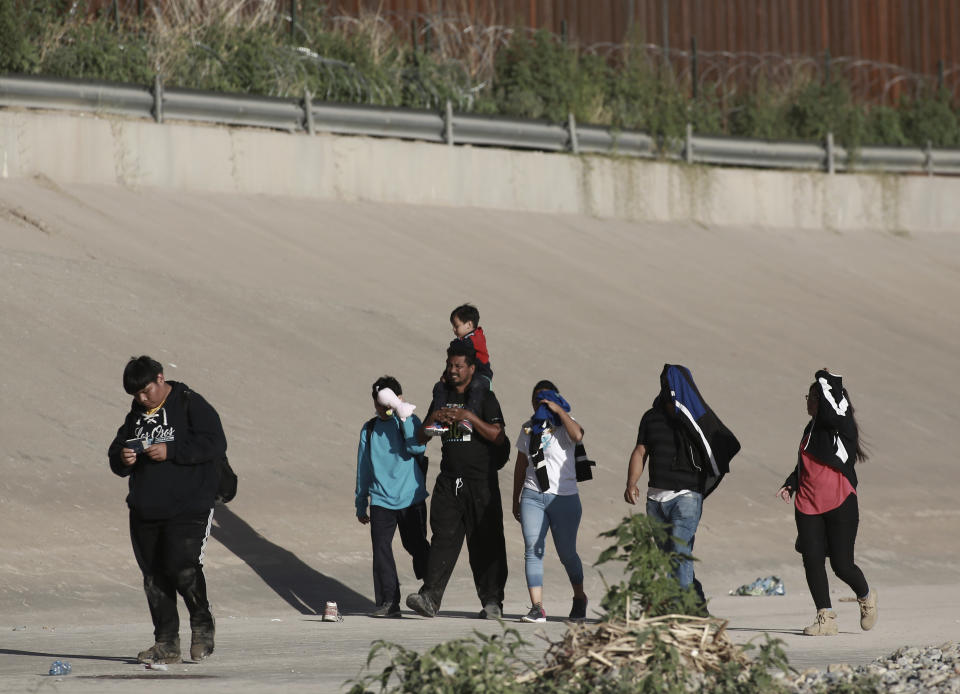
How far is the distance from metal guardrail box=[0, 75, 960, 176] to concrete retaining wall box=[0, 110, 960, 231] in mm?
230

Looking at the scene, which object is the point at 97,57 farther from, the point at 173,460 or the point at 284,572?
the point at 173,460

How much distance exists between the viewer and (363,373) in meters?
16.1

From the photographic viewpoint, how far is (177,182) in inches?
829

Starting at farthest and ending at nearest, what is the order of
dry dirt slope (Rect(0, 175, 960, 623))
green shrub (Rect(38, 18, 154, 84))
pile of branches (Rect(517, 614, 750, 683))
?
green shrub (Rect(38, 18, 154, 84))
dry dirt slope (Rect(0, 175, 960, 623))
pile of branches (Rect(517, 614, 750, 683))

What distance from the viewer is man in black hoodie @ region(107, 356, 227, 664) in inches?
308

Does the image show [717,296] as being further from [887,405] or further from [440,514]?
[440,514]

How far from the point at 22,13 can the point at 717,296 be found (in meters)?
9.95

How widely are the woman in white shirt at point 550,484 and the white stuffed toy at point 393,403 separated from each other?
0.74 metres

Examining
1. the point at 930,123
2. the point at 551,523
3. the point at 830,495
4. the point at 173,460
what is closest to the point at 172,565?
the point at 173,460

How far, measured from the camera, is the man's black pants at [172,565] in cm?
785

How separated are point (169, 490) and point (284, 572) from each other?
11.5 feet

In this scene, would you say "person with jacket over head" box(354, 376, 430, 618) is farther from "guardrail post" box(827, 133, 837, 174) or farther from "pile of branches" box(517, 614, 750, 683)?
"guardrail post" box(827, 133, 837, 174)

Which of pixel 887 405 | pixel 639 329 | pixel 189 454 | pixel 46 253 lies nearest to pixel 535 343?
pixel 639 329

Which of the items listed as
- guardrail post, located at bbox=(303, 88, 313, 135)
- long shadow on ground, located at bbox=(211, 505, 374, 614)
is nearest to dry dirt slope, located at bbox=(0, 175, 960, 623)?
long shadow on ground, located at bbox=(211, 505, 374, 614)
